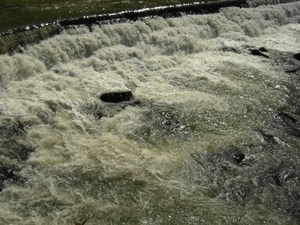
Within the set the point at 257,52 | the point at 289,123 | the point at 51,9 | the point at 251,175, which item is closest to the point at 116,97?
the point at 251,175

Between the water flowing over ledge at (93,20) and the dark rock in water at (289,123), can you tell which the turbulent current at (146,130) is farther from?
the water flowing over ledge at (93,20)

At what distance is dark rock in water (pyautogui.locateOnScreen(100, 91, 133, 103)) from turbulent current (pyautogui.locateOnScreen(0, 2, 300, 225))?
3 centimetres

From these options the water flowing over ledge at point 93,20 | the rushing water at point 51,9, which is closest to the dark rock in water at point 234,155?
the water flowing over ledge at point 93,20

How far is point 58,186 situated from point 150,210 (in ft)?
4.53

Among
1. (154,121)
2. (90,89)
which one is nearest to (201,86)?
(154,121)

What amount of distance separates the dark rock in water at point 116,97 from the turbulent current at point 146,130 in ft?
0.09

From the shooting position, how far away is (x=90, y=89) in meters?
6.92

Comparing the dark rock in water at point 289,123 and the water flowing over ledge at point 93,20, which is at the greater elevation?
the water flowing over ledge at point 93,20

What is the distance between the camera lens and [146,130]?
6.00 metres

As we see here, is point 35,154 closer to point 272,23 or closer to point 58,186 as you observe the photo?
point 58,186

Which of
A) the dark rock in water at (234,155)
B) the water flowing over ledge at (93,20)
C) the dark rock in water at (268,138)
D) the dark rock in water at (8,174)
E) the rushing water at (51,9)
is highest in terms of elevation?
the rushing water at (51,9)

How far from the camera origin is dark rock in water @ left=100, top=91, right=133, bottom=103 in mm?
6746

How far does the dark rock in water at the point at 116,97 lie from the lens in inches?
266

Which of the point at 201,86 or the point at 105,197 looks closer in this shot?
the point at 105,197
